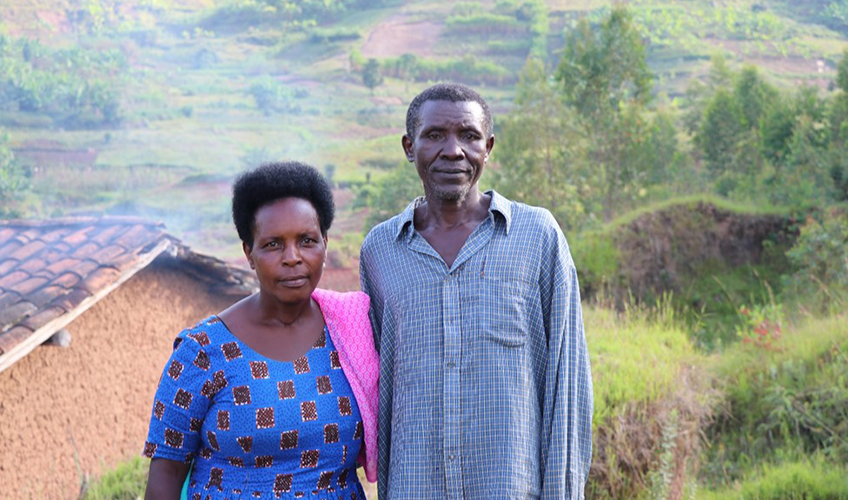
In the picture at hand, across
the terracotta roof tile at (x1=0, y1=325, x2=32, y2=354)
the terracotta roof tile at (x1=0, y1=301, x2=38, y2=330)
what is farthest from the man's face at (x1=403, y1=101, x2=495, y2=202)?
the terracotta roof tile at (x1=0, y1=301, x2=38, y2=330)

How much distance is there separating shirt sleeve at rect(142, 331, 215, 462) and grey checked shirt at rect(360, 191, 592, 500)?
539mm

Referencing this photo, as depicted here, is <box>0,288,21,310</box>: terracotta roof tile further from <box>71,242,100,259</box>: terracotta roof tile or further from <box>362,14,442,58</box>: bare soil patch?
<box>362,14,442,58</box>: bare soil patch

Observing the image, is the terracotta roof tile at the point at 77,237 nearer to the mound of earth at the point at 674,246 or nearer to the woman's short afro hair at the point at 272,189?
the woman's short afro hair at the point at 272,189

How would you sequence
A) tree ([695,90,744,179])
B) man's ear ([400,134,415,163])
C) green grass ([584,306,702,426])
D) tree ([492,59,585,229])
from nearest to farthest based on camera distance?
1. man's ear ([400,134,415,163])
2. green grass ([584,306,702,426])
3. tree ([492,59,585,229])
4. tree ([695,90,744,179])

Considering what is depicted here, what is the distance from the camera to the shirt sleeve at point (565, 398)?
2348mm

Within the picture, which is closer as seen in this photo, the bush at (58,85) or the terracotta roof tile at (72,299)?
the terracotta roof tile at (72,299)

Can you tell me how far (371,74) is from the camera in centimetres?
3091

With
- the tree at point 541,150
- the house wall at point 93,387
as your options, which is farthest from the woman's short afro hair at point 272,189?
the tree at point 541,150

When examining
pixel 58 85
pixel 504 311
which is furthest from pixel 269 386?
pixel 58 85

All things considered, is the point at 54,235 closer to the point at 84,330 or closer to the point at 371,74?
the point at 84,330

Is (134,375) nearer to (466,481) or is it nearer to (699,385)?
(699,385)

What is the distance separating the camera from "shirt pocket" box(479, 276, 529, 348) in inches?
93.8

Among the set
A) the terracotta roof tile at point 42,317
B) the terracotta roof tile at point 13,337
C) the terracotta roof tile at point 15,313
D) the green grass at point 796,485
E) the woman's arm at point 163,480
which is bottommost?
the green grass at point 796,485

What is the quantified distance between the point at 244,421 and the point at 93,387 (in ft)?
15.8
